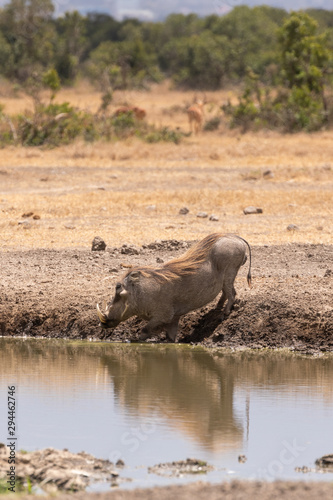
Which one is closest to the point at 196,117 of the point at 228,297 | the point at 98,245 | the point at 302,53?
the point at 302,53

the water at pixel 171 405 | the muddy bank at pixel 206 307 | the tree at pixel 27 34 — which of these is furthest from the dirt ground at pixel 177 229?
the tree at pixel 27 34

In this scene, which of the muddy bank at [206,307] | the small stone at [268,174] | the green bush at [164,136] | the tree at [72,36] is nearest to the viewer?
the muddy bank at [206,307]

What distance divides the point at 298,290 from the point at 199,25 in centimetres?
4142

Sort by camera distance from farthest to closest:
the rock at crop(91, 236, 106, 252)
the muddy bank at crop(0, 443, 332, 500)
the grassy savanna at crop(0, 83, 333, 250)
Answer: the grassy savanna at crop(0, 83, 333, 250) → the rock at crop(91, 236, 106, 252) → the muddy bank at crop(0, 443, 332, 500)

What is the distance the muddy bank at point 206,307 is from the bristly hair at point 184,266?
59 cm

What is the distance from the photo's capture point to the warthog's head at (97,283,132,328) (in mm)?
7422

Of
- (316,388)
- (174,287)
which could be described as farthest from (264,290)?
(316,388)

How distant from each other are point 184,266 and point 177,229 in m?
4.21

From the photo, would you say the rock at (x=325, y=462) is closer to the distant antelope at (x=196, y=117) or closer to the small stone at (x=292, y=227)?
the small stone at (x=292, y=227)

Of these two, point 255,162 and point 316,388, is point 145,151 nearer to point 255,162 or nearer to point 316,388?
point 255,162

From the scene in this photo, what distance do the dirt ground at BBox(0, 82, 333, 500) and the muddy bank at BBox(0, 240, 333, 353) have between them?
11 mm

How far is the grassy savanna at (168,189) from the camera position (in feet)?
38.2

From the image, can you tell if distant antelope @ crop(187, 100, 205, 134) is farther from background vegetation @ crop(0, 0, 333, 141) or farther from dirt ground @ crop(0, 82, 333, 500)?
background vegetation @ crop(0, 0, 333, 141)

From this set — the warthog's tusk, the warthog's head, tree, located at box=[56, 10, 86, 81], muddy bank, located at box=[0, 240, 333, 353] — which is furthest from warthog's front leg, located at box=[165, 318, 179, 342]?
tree, located at box=[56, 10, 86, 81]
